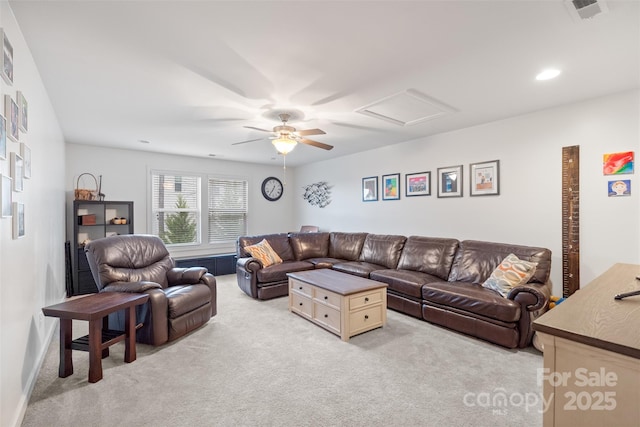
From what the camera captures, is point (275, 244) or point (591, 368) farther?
point (275, 244)

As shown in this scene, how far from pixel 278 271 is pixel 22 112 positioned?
3.23 metres

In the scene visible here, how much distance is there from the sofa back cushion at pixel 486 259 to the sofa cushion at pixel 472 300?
0.19 m

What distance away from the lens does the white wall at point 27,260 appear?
1.63m

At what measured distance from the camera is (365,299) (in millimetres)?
3098

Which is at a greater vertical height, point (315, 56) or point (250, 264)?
point (315, 56)

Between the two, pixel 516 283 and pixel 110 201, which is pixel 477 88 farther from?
pixel 110 201

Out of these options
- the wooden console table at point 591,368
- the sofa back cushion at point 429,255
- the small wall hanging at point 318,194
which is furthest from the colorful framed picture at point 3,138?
the small wall hanging at point 318,194

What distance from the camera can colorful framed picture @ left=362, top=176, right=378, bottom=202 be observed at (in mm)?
5469

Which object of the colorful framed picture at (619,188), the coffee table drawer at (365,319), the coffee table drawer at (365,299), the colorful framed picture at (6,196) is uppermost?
the colorful framed picture at (619,188)

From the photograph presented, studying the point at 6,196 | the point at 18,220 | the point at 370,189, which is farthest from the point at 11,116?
the point at 370,189

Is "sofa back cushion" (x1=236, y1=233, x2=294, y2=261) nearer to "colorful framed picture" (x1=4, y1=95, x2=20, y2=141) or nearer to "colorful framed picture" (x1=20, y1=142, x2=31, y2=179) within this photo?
"colorful framed picture" (x1=20, y1=142, x2=31, y2=179)

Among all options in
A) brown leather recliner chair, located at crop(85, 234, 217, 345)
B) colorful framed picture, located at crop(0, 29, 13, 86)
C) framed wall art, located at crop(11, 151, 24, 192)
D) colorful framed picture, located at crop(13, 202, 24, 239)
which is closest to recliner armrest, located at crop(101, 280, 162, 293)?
brown leather recliner chair, located at crop(85, 234, 217, 345)

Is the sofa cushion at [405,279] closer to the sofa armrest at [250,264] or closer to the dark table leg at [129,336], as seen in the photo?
the sofa armrest at [250,264]

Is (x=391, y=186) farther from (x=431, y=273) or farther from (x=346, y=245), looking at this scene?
(x=431, y=273)
